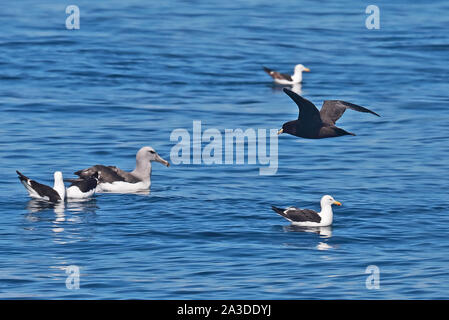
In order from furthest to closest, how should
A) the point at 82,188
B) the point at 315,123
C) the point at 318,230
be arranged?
the point at 82,188 < the point at 315,123 < the point at 318,230

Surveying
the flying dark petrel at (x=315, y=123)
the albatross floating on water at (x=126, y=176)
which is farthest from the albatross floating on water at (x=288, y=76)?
the flying dark petrel at (x=315, y=123)

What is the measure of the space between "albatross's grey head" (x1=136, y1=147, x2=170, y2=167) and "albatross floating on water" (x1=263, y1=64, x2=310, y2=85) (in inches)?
456

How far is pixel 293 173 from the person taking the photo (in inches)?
969

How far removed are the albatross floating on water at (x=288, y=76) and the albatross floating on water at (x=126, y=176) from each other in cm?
1173

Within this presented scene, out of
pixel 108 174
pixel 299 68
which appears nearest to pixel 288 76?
A: pixel 299 68

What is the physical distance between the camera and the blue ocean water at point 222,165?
661 inches

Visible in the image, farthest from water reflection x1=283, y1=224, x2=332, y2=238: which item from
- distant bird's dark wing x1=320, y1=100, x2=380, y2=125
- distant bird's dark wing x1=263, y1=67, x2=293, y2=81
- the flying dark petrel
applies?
distant bird's dark wing x1=263, y1=67, x2=293, y2=81

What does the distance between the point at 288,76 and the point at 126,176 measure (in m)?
13.2

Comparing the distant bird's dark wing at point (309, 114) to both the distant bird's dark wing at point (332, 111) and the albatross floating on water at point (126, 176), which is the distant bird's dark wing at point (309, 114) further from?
the albatross floating on water at point (126, 176)

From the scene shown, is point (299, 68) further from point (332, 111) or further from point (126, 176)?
point (332, 111)

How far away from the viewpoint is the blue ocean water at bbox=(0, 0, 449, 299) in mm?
16781

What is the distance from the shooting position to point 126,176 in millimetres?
23859

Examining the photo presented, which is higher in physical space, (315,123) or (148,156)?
(315,123)

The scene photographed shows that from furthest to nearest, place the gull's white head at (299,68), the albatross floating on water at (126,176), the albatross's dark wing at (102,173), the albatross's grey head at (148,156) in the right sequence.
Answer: the gull's white head at (299,68) → the albatross's grey head at (148,156) → the albatross floating on water at (126,176) → the albatross's dark wing at (102,173)
